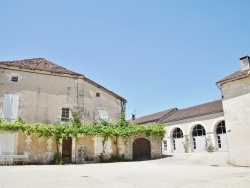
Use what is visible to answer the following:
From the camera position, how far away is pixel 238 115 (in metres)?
13.8

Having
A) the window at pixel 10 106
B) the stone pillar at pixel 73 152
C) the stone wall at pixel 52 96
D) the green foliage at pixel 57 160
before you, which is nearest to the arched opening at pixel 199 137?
the stone wall at pixel 52 96

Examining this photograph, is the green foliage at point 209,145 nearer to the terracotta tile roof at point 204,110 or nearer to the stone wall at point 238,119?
the terracotta tile roof at point 204,110

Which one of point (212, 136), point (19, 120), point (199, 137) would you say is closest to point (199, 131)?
point (199, 137)

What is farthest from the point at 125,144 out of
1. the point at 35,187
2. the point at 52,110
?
the point at 35,187

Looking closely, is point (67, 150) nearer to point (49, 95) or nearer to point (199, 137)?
point (49, 95)

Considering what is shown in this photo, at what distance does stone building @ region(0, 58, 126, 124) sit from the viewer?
17.2 metres

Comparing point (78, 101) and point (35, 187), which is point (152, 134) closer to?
point (78, 101)

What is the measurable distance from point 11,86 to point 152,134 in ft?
39.0

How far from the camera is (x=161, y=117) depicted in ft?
94.0

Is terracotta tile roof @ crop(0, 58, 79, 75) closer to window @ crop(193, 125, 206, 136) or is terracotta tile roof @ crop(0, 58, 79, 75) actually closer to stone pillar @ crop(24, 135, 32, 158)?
stone pillar @ crop(24, 135, 32, 158)

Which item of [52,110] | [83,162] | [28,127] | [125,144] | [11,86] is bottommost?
[83,162]

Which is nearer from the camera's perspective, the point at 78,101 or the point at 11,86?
the point at 11,86

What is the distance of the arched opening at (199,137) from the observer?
2369 cm

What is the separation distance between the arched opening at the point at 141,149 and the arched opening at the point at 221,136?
732 cm
